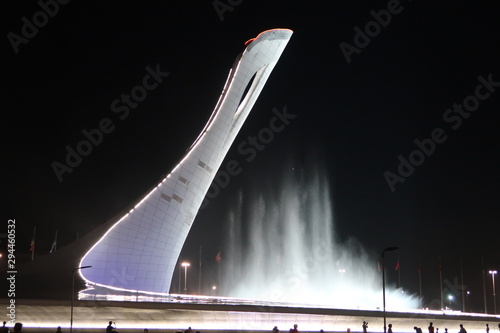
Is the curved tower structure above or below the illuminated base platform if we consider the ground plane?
above

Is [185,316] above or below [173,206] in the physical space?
below

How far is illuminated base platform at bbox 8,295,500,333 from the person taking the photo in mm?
17891

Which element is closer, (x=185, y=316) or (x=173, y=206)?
(x=185, y=316)

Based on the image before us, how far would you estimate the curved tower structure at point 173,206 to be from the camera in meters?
22.1

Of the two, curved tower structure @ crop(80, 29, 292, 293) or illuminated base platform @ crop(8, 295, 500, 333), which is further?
curved tower structure @ crop(80, 29, 292, 293)

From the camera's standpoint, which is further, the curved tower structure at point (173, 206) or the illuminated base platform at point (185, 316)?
the curved tower structure at point (173, 206)

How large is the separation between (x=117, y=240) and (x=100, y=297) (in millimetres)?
4167

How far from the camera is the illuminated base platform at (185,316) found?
17.9 meters

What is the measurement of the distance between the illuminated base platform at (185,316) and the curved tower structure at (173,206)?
2613 millimetres

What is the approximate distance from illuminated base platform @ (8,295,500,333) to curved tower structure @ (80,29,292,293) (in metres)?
2.61

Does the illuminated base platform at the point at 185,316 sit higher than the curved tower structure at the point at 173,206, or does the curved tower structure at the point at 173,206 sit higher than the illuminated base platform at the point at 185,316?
the curved tower structure at the point at 173,206

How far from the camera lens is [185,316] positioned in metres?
19.1

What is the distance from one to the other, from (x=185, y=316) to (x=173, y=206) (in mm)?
6190

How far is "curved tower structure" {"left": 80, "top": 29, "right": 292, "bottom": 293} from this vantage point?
22141 millimetres
